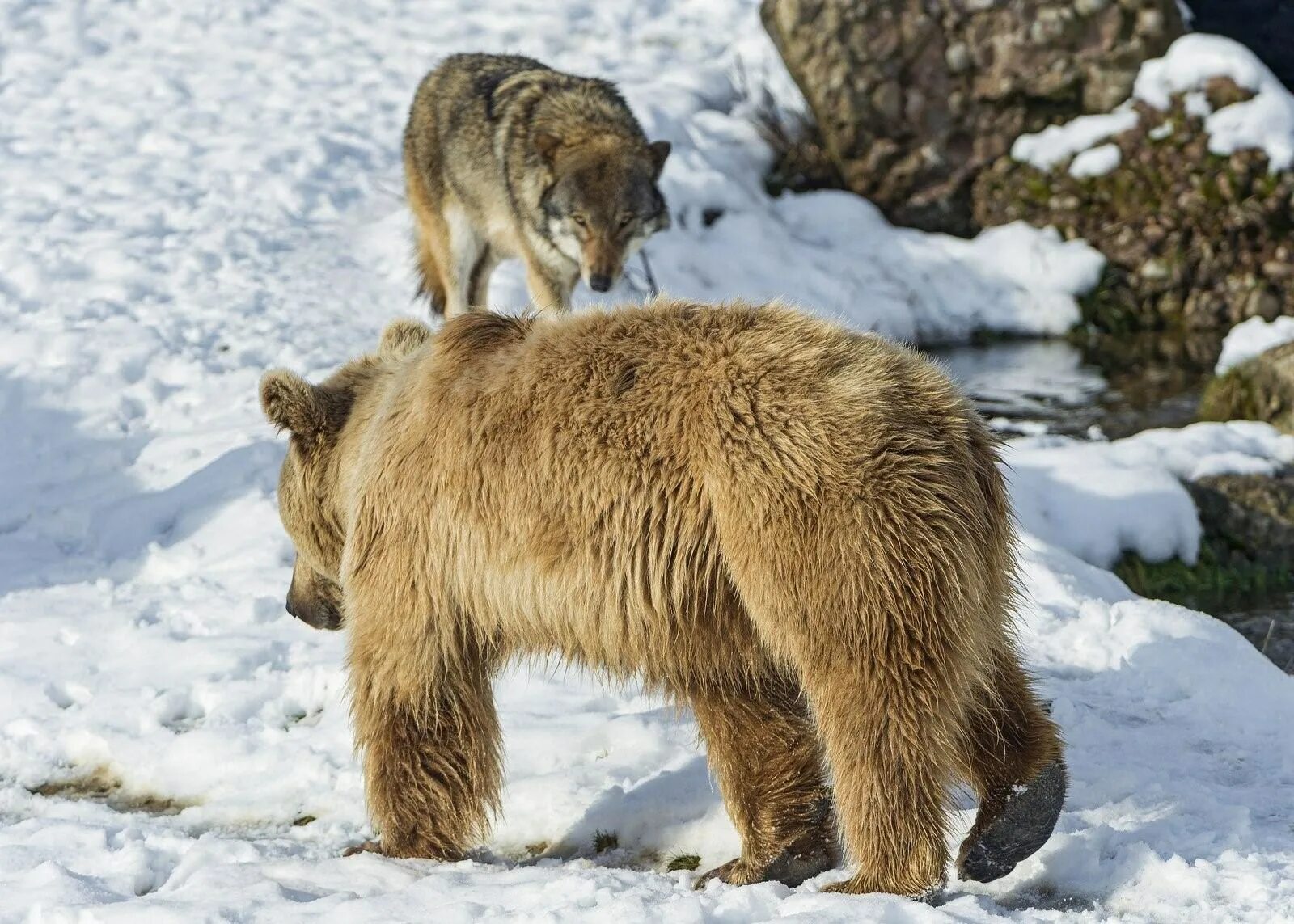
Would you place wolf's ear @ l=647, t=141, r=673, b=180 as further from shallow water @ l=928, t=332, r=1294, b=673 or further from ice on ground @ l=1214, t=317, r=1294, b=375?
ice on ground @ l=1214, t=317, r=1294, b=375

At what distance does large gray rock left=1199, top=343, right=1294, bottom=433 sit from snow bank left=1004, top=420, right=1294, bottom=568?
0.22 meters

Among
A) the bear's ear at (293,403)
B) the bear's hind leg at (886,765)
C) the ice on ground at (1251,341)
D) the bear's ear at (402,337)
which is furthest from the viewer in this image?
the ice on ground at (1251,341)

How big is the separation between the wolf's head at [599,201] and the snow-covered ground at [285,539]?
62.9 inches

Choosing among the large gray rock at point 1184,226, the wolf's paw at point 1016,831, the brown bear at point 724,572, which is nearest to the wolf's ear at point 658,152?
→ the large gray rock at point 1184,226

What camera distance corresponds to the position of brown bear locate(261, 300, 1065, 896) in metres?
3.78

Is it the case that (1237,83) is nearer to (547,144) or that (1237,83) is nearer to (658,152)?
(658,152)

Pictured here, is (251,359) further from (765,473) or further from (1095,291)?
(1095,291)

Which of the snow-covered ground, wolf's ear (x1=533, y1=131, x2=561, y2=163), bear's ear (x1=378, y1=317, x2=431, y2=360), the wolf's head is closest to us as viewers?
the snow-covered ground

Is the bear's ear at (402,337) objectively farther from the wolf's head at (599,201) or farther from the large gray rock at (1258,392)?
the large gray rock at (1258,392)

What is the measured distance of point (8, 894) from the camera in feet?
13.7

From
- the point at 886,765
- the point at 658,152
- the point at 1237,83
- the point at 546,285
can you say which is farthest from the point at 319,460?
the point at 1237,83

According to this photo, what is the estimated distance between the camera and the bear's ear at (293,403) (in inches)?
199

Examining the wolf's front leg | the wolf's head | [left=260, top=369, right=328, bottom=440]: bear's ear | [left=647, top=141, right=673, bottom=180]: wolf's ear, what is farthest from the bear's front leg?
[left=647, top=141, right=673, bottom=180]: wolf's ear

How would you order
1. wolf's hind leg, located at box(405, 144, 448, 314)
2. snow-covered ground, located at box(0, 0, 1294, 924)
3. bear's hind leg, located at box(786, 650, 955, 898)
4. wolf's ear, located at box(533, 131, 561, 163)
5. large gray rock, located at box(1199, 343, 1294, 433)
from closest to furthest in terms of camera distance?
bear's hind leg, located at box(786, 650, 955, 898)
snow-covered ground, located at box(0, 0, 1294, 924)
large gray rock, located at box(1199, 343, 1294, 433)
wolf's ear, located at box(533, 131, 561, 163)
wolf's hind leg, located at box(405, 144, 448, 314)
